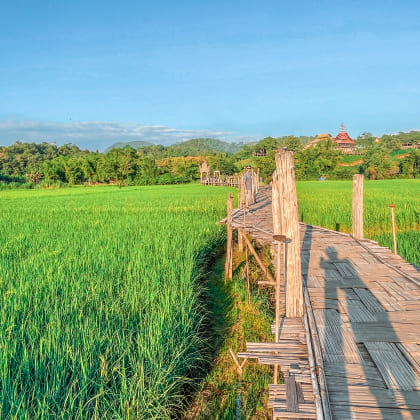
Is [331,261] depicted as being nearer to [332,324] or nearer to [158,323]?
[332,324]

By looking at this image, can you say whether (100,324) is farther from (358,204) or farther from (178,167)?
(178,167)

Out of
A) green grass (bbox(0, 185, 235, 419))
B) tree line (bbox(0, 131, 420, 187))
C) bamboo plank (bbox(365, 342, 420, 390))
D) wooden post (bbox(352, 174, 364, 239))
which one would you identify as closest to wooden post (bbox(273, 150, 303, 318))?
bamboo plank (bbox(365, 342, 420, 390))

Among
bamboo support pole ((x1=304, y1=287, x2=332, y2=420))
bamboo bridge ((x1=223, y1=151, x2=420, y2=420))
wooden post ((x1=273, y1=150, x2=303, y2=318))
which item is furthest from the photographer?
wooden post ((x1=273, y1=150, x2=303, y2=318))

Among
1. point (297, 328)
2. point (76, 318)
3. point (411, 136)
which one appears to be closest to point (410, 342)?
point (297, 328)

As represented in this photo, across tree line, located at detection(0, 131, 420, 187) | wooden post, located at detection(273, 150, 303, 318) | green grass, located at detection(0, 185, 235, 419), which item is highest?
tree line, located at detection(0, 131, 420, 187)

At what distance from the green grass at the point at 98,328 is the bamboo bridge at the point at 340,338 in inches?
28.0

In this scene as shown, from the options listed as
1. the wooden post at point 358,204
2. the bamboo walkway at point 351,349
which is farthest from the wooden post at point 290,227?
the wooden post at point 358,204

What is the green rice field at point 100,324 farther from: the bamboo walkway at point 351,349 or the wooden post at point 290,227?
the wooden post at point 290,227

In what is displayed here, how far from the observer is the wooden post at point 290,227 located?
9.41 feet

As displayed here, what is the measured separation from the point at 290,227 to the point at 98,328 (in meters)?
1.92

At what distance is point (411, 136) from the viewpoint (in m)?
64.6

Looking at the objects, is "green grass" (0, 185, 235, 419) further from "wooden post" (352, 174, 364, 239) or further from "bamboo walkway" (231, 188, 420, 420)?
"wooden post" (352, 174, 364, 239)

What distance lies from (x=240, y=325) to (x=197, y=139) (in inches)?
5394

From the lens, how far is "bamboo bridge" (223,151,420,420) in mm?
1787
